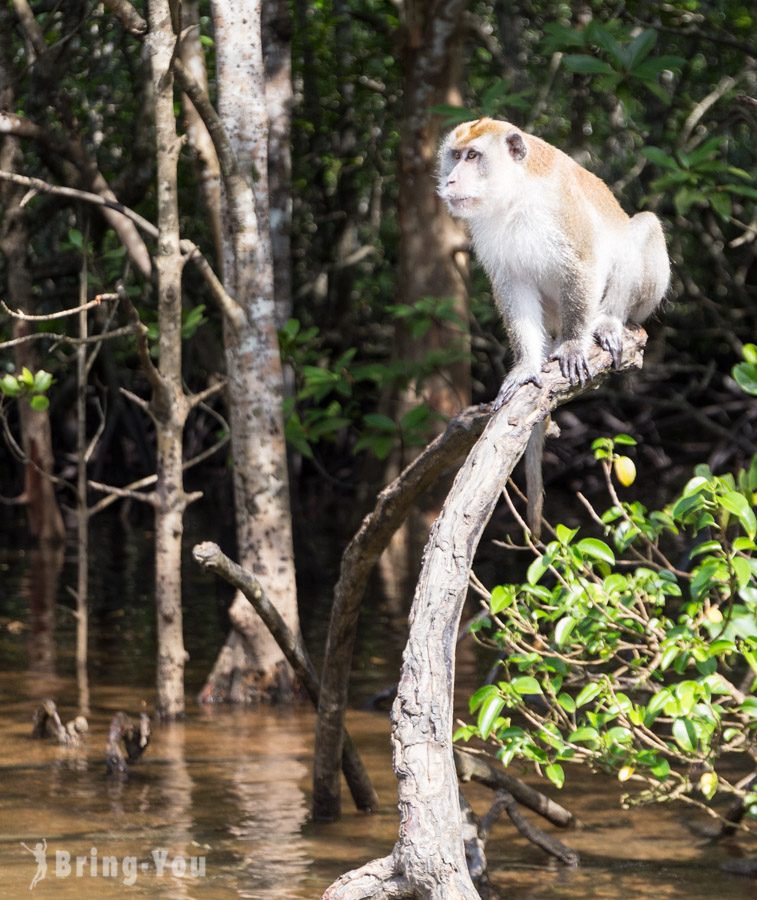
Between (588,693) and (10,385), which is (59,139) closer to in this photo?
(10,385)

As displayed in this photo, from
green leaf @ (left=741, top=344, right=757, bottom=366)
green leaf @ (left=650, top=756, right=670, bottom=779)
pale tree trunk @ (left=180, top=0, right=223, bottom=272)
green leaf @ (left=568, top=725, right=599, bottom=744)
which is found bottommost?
green leaf @ (left=650, top=756, right=670, bottom=779)

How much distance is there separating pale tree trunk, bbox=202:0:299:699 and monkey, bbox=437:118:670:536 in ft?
7.36

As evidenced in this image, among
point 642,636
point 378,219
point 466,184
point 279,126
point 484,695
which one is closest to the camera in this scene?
point 484,695

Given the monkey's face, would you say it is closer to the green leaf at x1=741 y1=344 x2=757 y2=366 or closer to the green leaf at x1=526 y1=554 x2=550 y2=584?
the green leaf at x1=741 y1=344 x2=757 y2=366

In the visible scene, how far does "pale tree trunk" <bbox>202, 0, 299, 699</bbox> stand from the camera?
272 inches

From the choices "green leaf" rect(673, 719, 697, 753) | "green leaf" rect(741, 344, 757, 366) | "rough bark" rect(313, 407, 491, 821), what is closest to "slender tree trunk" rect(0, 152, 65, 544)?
"rough bark" rect(313, 407, 491, 821)

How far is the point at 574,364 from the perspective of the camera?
4117mm

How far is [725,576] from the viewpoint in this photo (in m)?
4.06

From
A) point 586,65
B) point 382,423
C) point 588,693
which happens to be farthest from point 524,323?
point 382,423

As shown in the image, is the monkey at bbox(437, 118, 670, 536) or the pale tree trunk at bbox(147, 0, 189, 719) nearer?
the monkey at bbox(437, 118, 670, 536)

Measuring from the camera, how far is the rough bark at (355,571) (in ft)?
12.6

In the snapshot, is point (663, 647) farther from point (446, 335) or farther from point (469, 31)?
point (469, 31)

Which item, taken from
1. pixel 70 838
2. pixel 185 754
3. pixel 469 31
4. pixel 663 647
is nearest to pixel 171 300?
pixel 185 754

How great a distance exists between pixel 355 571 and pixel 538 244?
4.02ft
